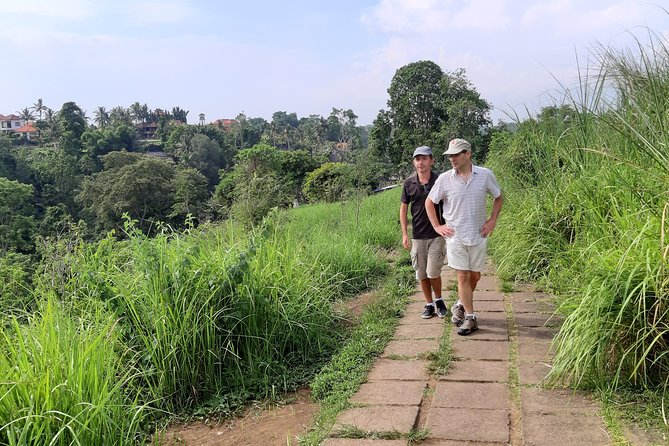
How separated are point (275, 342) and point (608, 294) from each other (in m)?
2.12

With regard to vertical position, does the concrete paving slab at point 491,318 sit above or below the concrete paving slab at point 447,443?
above

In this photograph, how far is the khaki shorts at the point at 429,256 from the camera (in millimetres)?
4023

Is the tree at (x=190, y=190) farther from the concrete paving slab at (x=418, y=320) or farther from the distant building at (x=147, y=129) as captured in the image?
the distant building at (x=147, y=129)

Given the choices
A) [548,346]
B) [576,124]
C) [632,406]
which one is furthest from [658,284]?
[576,124]

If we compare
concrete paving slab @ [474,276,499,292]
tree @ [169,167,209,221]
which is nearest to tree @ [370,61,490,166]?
tree @ [169,167,209,221]

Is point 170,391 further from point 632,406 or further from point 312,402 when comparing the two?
point 632,406

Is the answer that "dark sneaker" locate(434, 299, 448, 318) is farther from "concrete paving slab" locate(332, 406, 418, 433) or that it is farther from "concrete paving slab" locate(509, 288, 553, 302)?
"concrete paving slab" locate(332, 406, 418, 433)

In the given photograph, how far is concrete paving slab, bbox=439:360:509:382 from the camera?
2.90m

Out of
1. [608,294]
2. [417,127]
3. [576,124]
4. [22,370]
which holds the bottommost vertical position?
[22,370]

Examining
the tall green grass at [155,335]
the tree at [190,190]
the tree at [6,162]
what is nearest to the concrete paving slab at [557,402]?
the tall green grass at [155,335]

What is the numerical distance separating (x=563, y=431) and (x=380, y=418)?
84cm

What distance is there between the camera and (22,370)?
2.23m

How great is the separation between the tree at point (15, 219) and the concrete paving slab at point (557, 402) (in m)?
26.6

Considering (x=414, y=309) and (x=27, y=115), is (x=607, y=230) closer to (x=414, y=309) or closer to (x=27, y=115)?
(x=414, y=309)
